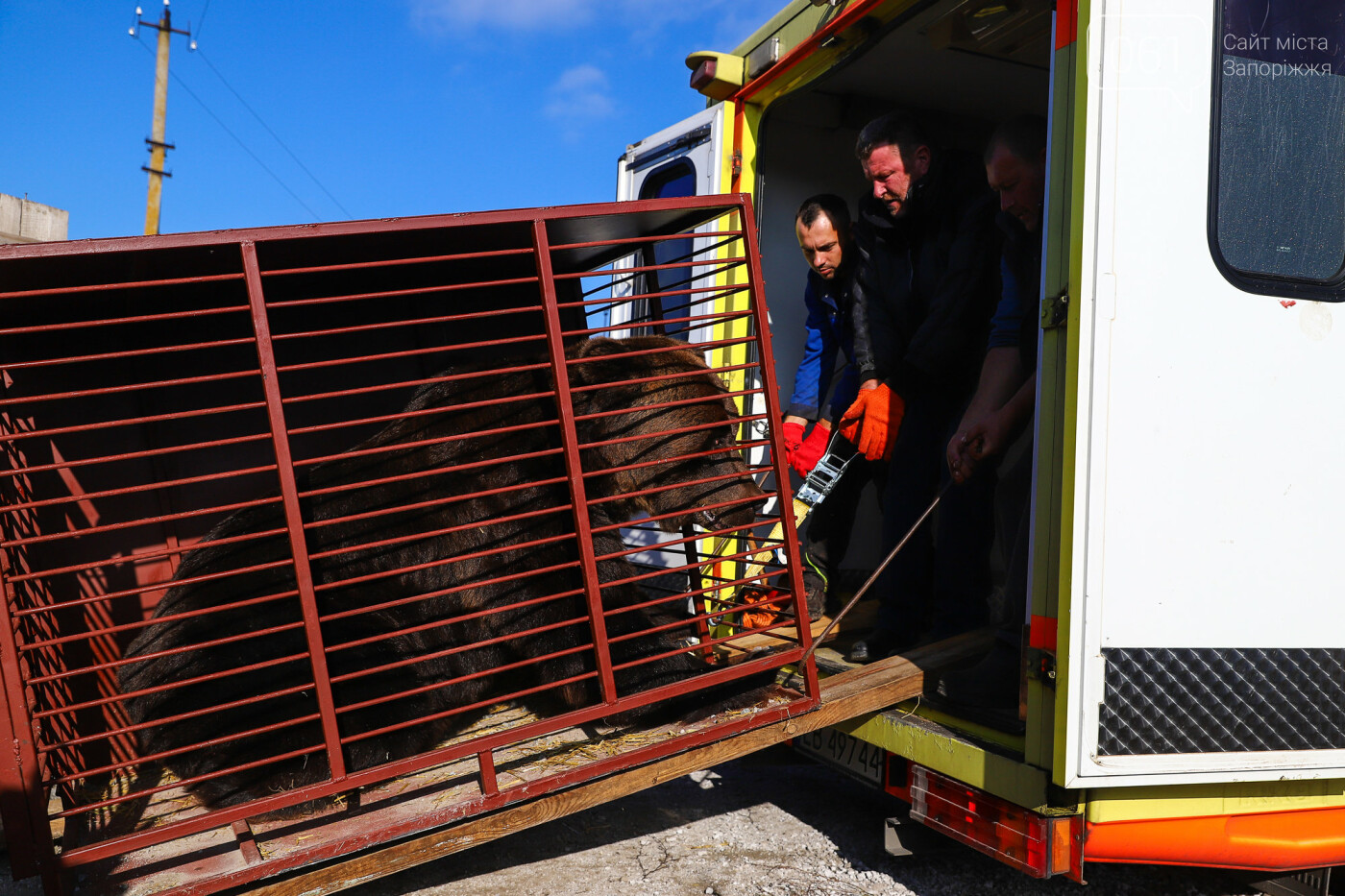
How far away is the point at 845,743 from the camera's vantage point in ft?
9.98

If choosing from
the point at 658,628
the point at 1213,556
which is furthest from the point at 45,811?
the point at 1213,556

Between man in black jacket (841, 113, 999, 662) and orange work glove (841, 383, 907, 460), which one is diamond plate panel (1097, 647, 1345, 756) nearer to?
man in black jacket (841, 113, 999, 662)

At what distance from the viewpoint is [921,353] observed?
11.1 ft

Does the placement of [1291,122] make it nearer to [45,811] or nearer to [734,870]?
[734,870]

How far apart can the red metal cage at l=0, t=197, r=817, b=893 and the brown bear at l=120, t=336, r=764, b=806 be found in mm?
11

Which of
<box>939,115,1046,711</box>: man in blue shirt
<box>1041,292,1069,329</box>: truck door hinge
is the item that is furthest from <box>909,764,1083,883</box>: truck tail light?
<box>1041,292,1069,329</box>: truck door hinge

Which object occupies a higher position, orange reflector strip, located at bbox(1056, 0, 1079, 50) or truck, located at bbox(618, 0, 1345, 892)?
orange reflector strip, located at bbox(1056, 0, 1079, 50)

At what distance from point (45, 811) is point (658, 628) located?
1.47 m

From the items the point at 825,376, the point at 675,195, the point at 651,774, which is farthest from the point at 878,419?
the point at 675,195

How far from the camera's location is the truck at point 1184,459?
2.12 metres

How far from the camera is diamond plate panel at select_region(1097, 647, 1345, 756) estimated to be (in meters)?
2.14

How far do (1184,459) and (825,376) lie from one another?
7.35ft

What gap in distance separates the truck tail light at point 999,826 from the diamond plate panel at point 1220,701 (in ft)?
0.86

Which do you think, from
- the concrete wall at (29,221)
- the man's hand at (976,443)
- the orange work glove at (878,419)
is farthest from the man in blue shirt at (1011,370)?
the concrete wall at (29,221)
